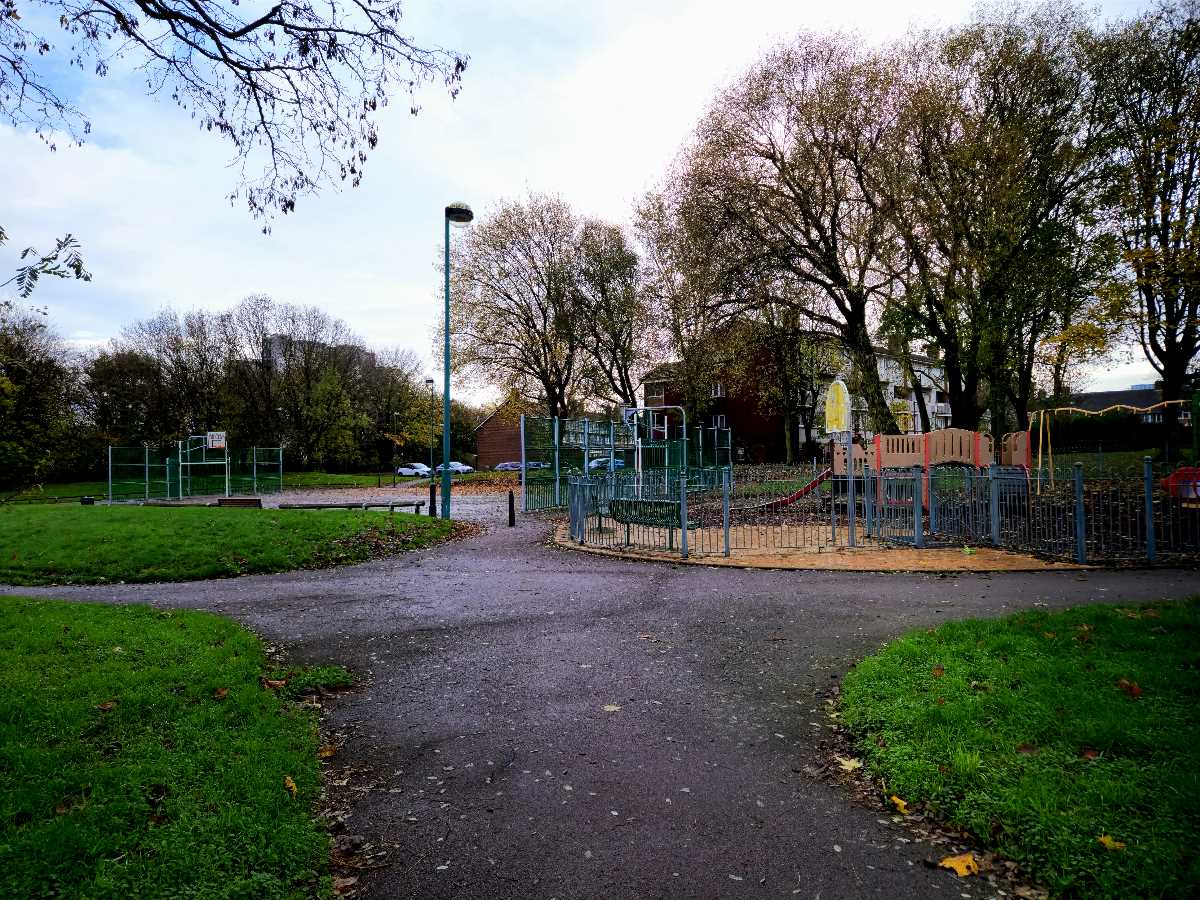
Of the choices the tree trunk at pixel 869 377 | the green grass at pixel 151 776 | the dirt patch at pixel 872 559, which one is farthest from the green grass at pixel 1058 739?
the tree trunk at pixel 869 377

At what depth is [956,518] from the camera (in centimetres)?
1309

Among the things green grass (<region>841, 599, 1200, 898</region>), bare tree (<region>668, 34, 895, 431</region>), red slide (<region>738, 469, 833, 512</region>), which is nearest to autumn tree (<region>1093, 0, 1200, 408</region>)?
bare tree (<region>668, 34, 895, 431</region>)

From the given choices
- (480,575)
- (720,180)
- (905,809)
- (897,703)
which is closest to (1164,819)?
(905,809)

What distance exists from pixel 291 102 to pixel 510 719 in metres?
5.47

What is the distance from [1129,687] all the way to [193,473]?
38.3m

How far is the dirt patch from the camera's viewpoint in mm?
10500

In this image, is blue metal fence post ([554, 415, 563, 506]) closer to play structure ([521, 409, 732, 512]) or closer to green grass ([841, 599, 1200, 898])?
play structure ([521, 409, 732, 512])

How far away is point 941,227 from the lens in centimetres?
2005

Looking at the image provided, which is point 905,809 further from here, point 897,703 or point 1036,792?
point 897,703

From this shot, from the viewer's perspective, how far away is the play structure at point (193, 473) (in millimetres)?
30719

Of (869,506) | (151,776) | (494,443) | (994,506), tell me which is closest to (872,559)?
(869,506)

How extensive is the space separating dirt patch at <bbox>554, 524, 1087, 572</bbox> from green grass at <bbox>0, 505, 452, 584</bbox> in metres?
4.62

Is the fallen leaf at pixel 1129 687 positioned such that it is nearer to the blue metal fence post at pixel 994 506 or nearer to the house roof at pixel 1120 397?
the blue metal fence post at pixel 994 506

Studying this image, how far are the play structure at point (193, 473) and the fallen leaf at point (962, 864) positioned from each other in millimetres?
32038
